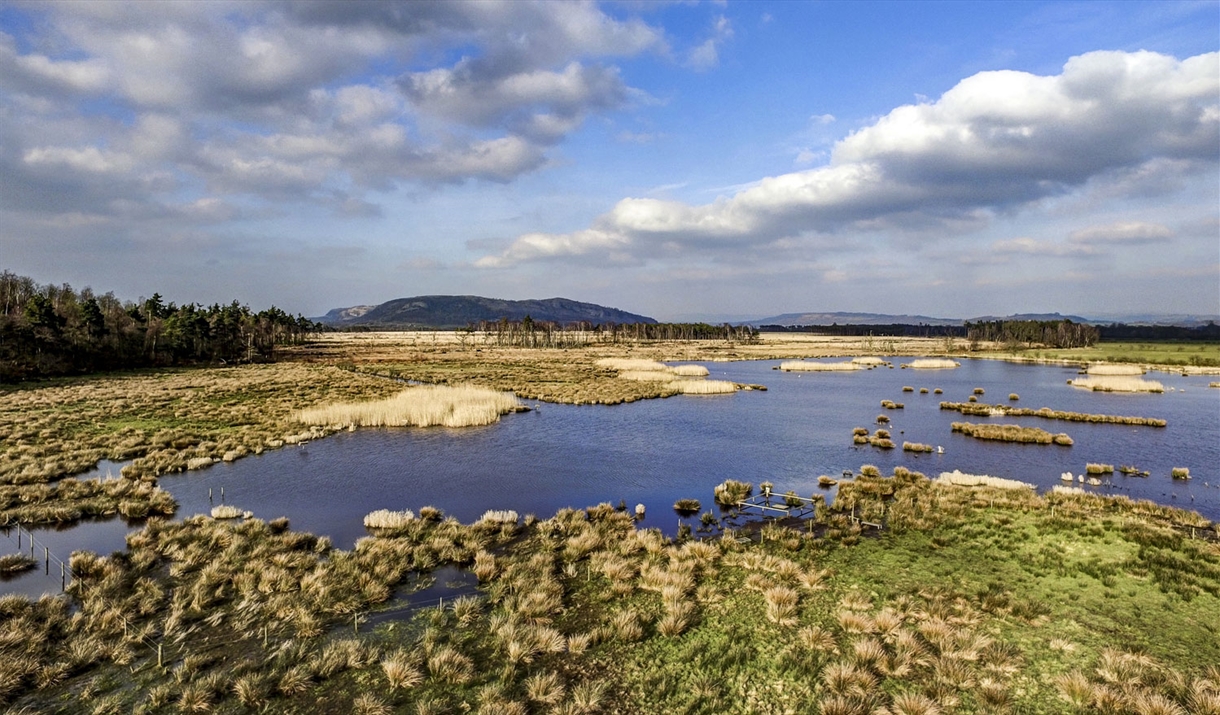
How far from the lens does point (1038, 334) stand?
163 meters

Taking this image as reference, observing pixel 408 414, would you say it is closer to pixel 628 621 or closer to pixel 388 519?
pixel 388 519

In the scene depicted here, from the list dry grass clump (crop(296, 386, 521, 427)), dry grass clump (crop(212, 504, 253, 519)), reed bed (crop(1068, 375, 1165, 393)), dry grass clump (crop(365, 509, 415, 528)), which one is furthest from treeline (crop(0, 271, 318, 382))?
reed bed (crop(1068, 375, 1165, 393))

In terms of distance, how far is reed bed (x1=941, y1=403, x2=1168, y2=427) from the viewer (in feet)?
134

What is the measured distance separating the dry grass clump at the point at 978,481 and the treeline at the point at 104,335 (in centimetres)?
Result: 7820

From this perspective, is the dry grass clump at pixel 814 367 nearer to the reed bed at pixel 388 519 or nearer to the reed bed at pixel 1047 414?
the reed bed at pixel 1047 414

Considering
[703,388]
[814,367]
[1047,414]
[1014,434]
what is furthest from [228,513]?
[814,367]

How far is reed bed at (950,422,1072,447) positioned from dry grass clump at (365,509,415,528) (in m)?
34.8

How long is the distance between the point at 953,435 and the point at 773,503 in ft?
71.5

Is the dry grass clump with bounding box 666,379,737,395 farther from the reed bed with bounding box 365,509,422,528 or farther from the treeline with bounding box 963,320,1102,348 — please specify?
the treeline with bounding box 963,320,1102,348

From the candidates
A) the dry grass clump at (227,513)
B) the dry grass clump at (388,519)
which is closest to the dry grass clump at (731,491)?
the dry grass clump at (388,519)

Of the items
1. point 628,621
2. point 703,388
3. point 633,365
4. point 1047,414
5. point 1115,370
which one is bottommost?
point 1047,414

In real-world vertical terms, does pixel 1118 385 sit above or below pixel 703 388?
below

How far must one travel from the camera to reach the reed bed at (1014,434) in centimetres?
3403

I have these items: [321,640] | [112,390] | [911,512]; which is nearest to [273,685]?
[321,640]
